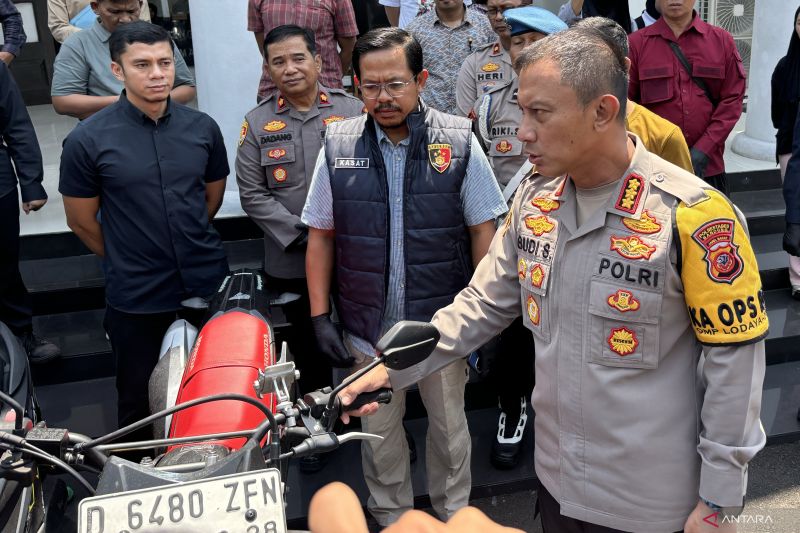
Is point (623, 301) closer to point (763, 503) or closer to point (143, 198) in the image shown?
point (143, 198)

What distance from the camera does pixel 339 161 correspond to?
3232mm

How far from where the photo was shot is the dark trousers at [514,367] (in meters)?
3.91

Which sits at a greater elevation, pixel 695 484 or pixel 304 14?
pixel 304 14

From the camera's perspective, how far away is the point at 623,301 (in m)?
1.97

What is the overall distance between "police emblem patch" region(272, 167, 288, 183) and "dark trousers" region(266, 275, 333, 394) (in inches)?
18.7

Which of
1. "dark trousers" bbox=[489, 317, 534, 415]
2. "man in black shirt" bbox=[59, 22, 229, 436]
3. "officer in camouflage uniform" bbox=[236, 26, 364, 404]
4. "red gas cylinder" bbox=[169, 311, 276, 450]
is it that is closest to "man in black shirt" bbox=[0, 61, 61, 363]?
"man in black shirt" bbox=[59, 22, 229, 436]

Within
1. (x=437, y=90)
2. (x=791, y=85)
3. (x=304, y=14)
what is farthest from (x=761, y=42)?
(x=304, y=14)

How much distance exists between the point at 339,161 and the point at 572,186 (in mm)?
1310

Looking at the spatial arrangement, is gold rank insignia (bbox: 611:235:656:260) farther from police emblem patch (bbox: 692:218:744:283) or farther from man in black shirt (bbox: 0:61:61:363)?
man in black shirt (bbox: 0:61:61:363)

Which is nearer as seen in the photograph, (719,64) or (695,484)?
(695,484)

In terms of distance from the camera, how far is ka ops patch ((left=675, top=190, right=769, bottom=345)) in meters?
1.85

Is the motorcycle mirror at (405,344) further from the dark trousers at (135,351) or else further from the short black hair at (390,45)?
the dark trousers at (135,351)

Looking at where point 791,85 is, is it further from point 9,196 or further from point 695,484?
point 9,196

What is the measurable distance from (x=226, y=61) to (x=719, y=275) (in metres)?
4.20
